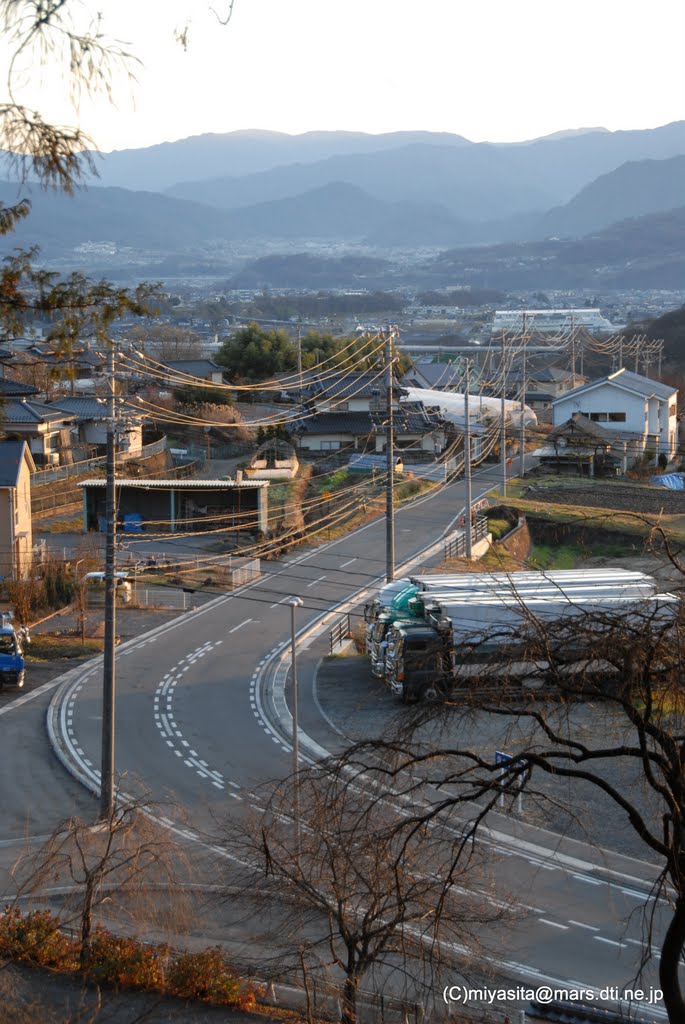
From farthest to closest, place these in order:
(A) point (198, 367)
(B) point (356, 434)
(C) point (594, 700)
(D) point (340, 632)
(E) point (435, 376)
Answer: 1. (E) point (435, 376)
2. (A) point (198, 367)
3. (B) point (356, 434)
4. (D) point (340, 632)
5. (C) point (594, 700)

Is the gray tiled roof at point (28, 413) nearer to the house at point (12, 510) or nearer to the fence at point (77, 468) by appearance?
the fence at point (77, 468)

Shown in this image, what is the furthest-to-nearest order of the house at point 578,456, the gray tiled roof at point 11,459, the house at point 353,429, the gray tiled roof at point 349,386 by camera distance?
the gray tiled roof at point 349,386 < the house at point 353,429 < the house at point 578,456 < the gray tiled roof at point 11,459

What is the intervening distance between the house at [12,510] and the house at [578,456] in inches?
696

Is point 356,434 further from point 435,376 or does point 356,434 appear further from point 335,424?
point 435,376

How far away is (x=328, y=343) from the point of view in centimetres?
4722

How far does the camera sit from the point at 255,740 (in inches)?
591

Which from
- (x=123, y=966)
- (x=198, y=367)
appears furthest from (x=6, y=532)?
(x=198, y=367)

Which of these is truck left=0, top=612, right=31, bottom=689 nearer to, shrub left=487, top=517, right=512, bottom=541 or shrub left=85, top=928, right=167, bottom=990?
shrub left=85, top=928, right=167, bottom=990

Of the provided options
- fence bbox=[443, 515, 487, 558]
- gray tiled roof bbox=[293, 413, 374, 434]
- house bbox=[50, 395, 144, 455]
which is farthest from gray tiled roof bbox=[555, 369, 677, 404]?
house bbox=[50, 395, 144, 455]

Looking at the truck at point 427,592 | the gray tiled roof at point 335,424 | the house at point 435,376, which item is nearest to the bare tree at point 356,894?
the truck at point 427,592

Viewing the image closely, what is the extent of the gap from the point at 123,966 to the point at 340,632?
12.4 m

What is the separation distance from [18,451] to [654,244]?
613 ft

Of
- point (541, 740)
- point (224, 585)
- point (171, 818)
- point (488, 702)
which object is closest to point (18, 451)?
point (224, 585)

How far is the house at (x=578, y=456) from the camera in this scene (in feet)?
115
